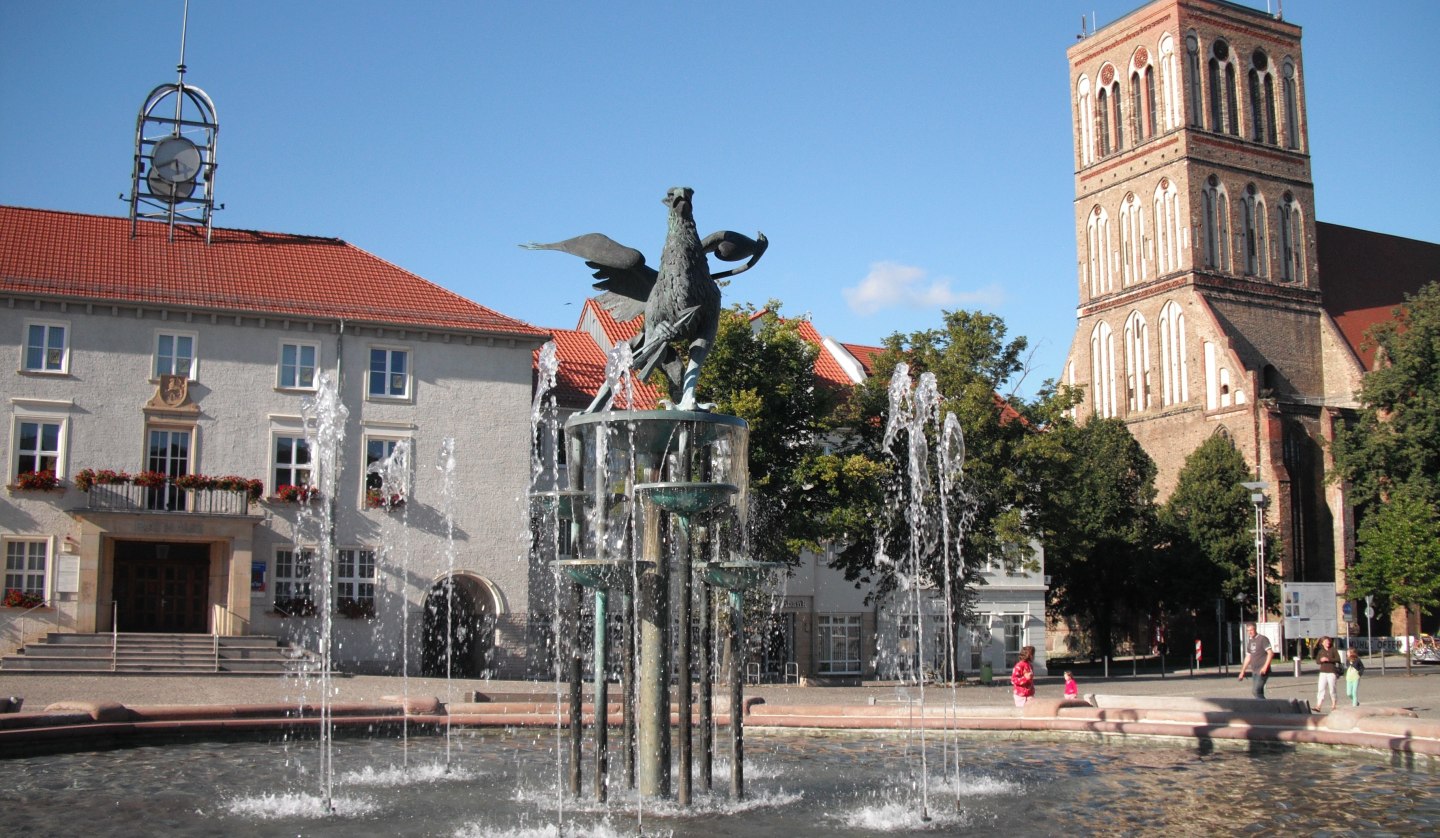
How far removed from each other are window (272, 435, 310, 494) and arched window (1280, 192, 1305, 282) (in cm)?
5250

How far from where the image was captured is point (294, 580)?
1451 inches

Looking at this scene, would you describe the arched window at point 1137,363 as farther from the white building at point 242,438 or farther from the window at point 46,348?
the window at point 46,348

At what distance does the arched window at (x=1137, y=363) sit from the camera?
70000mm

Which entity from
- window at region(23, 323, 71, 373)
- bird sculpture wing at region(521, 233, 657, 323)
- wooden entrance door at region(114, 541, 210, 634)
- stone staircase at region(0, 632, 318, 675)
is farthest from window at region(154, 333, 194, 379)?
bird sculpture wing at region(521, 233, 657, 323)

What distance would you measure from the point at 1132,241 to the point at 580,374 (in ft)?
126

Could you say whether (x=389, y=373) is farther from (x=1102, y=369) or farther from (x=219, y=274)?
Answer: (x=1102, y=369)

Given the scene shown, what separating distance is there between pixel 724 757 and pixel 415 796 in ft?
14.6

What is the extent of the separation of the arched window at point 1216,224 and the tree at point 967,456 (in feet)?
106

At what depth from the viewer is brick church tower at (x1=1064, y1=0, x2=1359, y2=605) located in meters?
66.1

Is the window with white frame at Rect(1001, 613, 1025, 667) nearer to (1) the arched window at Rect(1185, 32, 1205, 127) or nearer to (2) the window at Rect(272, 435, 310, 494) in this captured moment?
(2) the window at Rect(272, 435, 310, 494)

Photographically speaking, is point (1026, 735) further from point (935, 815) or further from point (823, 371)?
point (823, 371)

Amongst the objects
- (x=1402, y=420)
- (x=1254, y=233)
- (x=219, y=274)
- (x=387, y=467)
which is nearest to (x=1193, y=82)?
(x=1254, y=233)

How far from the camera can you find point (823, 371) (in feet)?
166

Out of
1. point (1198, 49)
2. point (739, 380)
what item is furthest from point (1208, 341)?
point (739, 380)
